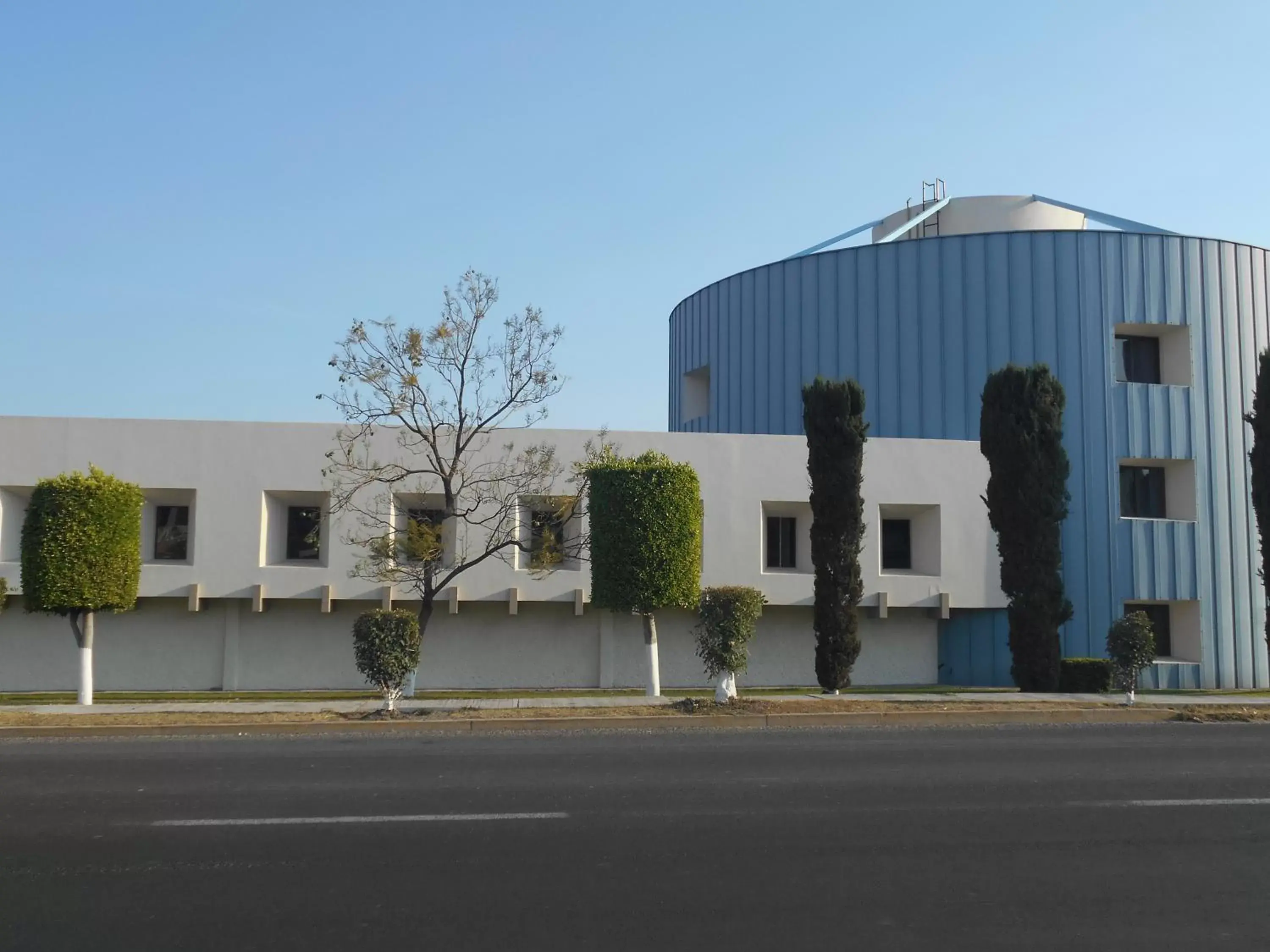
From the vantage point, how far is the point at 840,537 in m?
21.0

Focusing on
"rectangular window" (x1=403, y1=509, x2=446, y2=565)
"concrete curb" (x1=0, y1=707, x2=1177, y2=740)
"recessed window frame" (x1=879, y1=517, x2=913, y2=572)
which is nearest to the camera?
"concrete curb" (x1=0, y1=707, x2=1177, y2=740)

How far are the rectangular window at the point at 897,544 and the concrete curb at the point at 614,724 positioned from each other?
10.2m

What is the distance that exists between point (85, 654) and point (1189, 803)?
16.7 metres

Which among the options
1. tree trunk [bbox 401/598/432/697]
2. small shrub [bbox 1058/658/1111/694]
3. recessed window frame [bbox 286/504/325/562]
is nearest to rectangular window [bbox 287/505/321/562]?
recessed window frame [bbox 286/504/325/562]

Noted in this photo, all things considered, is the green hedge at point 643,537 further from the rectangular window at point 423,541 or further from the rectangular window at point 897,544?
the rectangular window at point 897,544

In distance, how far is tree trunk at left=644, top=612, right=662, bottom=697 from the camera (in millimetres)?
19328

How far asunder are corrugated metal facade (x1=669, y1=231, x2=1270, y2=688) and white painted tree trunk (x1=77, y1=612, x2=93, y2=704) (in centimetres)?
1791

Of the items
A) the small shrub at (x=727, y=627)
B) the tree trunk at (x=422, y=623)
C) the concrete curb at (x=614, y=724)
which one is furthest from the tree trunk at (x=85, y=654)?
the small shrub at (x=727, y=627)

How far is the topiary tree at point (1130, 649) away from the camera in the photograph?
19.3 meters

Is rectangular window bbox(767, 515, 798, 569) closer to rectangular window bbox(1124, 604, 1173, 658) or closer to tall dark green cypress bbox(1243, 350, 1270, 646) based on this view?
rectangular window bbox(1124, 604, 1173, 658)

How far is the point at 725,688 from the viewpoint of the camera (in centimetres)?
1736

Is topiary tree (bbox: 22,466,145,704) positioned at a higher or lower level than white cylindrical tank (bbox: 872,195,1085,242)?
lower

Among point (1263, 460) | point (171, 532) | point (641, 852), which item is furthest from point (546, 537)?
point (1263, 460)

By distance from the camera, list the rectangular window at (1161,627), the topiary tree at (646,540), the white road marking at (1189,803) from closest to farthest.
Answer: the white road marking at (1189,803) < the topiary tree at (646,540) < the rectangular window at (1161,627)
